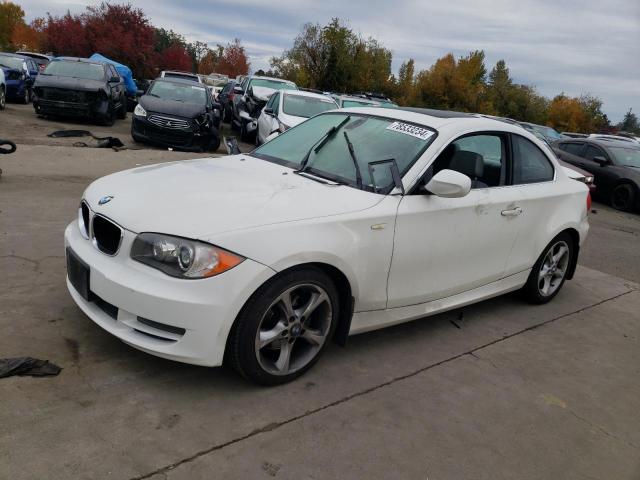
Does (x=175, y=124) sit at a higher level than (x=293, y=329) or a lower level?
higher

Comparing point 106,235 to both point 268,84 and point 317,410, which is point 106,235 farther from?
point 268,84

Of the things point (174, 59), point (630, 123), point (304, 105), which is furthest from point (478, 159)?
point (630, 123)

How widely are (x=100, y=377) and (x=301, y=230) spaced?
53.7 inches

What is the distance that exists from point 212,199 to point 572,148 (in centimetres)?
1417

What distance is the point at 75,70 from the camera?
47.1 ft

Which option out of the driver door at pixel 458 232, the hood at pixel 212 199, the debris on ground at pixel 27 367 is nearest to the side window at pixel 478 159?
the driver door at pixel 458 232

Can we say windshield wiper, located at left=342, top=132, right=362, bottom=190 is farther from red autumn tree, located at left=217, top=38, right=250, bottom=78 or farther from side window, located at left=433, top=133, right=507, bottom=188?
red autumn tree, located at left=217, top=38, right=250, bottom=78

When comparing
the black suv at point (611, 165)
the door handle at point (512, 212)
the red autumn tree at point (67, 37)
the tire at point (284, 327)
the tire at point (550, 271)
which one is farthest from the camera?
the red autumn tree at point (67, 37)

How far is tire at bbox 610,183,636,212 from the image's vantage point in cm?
1313

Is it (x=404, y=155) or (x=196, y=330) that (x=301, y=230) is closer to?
(x=196, y=330)

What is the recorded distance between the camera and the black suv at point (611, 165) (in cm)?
1327

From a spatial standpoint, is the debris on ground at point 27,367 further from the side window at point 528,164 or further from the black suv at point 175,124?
the black suv at point 175,124

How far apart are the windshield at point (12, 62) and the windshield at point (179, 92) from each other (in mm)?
8466

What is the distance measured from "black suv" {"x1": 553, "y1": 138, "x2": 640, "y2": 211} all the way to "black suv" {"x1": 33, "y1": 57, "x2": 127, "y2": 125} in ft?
39.7
